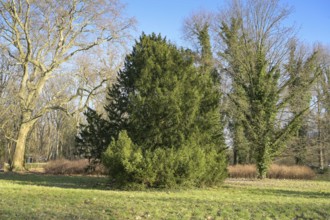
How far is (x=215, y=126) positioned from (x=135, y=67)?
16.3 ft

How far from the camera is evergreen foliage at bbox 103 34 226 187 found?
14.6 metres

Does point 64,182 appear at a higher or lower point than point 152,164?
lower

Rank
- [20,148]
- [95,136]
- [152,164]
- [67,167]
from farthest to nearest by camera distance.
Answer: [20,148], [67,167], [95,136], [152,164]

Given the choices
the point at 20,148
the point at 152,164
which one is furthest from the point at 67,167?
the point at 152,164

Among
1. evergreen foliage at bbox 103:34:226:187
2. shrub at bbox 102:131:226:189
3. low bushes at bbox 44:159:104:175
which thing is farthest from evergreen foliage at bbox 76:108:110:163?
low bushes at bbox 44:159:104:175

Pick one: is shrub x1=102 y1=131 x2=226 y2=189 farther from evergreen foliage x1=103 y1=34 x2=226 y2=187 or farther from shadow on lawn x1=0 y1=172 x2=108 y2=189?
shadow on lawn x1=0 y1=172 x2=108 y2=189

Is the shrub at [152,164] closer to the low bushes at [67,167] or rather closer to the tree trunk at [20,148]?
the low bushes at [67,167]

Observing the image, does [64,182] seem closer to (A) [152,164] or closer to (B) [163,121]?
(A) [152,164]

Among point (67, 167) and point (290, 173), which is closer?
point (67, 167)

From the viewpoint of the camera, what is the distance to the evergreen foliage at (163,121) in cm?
1455

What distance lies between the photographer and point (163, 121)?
16031mm

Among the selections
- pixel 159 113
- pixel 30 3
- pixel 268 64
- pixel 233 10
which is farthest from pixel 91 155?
pixel 233 10

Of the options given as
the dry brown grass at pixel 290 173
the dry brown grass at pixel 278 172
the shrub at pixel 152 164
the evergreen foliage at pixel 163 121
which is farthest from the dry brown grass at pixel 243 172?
the shrub at pixel 152 164

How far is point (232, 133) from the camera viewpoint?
37.2m
